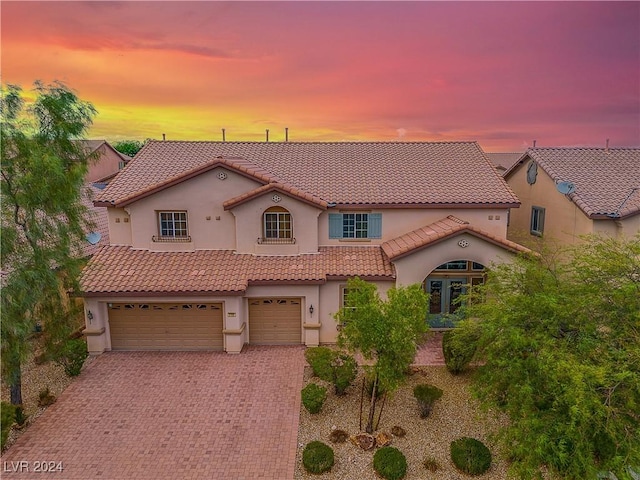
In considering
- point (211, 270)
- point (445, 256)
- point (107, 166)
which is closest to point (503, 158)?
point (445, 256)

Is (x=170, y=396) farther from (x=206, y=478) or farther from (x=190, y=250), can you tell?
(x=190, y=250)

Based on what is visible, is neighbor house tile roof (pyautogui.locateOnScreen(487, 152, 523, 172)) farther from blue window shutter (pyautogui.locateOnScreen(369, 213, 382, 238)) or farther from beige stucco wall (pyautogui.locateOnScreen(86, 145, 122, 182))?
beige stucco wall (pyautogui.locateOnScreen(86, 145, 122, 182))

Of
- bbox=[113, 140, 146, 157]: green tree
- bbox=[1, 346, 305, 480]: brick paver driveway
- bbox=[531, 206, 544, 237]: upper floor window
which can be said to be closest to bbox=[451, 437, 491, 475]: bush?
bbox=[1, 346, 305, 480]: brick paver driveway

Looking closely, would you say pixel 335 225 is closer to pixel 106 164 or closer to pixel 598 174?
pixel 598 174

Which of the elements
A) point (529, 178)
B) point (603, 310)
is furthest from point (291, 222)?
point (529, 178)

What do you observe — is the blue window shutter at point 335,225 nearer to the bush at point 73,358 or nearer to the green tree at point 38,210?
the green tree at point 38,210

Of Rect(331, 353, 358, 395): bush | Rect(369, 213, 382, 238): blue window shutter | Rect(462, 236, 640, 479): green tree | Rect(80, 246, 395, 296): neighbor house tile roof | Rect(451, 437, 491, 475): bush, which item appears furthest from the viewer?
Rect(369, 213, 382, 238): blue window shutter
